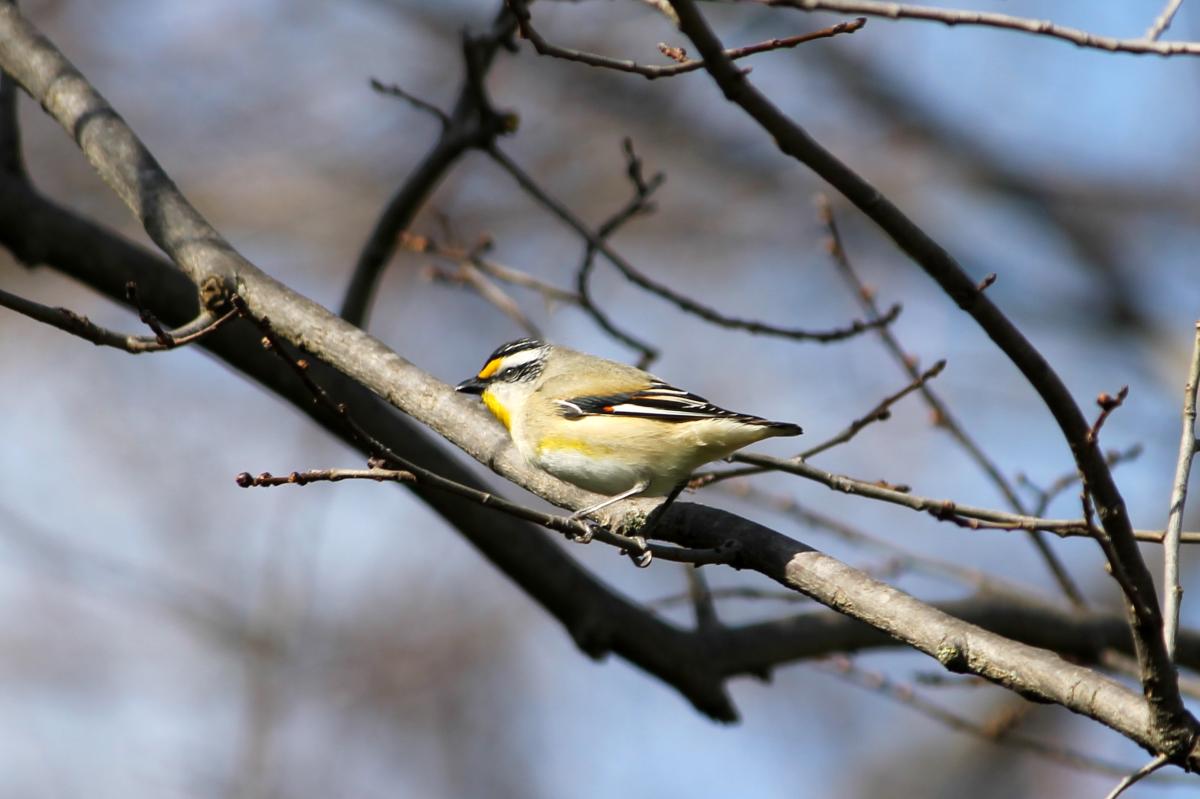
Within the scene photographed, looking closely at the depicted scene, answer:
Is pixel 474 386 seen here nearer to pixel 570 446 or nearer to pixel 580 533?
pixel 570 446

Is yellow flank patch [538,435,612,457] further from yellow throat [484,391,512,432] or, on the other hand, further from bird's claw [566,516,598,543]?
bird's claw [566,516,598,543]

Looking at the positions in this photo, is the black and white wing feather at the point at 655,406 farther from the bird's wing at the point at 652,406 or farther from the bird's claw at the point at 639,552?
the bird's claw at the point at 639,552

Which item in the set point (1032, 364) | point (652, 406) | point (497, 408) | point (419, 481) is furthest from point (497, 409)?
point (1032, 364)

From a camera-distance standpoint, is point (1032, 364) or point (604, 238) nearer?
point (1032, 364)

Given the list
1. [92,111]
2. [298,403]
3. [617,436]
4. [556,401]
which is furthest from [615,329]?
[92,111]

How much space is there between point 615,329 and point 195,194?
33.9ft

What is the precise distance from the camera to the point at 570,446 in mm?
5348

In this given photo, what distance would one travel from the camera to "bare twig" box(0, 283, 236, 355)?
331 cm

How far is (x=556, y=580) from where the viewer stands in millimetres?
6438

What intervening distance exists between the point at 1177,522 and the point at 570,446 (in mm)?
2682

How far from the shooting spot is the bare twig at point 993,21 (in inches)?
132

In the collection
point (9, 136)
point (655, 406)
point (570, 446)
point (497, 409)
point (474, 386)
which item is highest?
point (9, 136)

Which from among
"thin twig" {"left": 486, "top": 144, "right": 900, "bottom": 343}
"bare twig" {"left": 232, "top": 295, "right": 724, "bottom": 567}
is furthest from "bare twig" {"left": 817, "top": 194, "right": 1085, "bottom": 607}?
"bare twig" {"left": 232, "top": 295, "right": 724, "bottom": 567}

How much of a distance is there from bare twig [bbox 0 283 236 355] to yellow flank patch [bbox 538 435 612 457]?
1.72 metres
